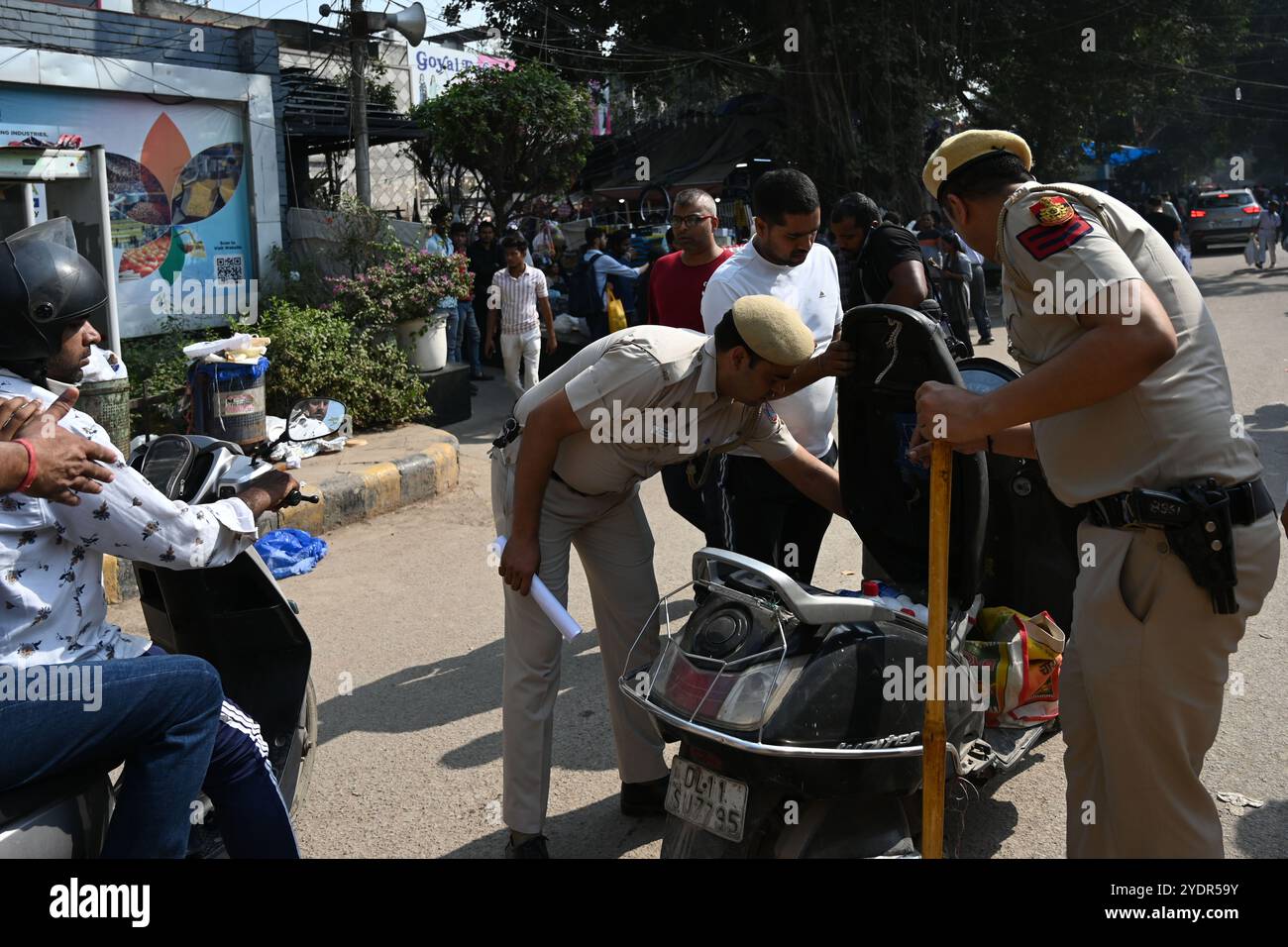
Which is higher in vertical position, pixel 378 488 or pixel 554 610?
pixel 554 610

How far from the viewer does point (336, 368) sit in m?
8.62

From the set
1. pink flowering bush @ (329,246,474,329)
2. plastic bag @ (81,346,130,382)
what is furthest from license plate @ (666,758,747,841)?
pink flowering bush @ (329,246,474,329)

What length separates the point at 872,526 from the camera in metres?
3.24

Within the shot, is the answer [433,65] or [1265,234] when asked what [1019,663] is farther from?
[1265,234]

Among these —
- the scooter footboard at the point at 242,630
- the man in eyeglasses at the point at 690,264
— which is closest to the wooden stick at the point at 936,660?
the scooter footboard at the point at 242,630

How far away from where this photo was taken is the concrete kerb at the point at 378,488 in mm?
6707

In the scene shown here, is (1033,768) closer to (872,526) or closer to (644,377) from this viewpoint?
(872,526)

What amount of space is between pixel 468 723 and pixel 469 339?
907 cm

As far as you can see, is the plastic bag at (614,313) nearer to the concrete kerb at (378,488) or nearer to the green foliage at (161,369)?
the concrete kerb at (378,488)

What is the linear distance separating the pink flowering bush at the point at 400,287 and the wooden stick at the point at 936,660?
7.51 meters

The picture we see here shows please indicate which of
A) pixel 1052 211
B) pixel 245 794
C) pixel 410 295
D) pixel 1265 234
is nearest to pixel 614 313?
pixel 410 295

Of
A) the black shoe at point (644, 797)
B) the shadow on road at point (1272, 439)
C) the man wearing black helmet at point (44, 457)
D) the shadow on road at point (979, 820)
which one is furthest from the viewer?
the shadow on road at point (1272, 439)

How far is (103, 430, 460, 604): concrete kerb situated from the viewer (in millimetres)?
6707
